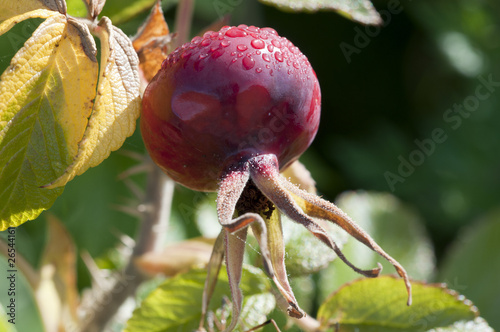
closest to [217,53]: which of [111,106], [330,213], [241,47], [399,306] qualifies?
[241,47]

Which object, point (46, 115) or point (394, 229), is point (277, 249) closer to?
point (46, 115)

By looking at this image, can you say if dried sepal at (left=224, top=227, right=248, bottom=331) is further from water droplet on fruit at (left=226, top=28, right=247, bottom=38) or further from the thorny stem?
the thorny stem

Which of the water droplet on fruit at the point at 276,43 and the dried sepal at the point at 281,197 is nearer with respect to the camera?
the dried sepal at the point at 281,197

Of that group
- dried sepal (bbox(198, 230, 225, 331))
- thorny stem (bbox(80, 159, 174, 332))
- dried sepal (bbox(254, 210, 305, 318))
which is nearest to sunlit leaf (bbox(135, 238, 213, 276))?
thorny stem (bbox(80, 159, 174, 332))

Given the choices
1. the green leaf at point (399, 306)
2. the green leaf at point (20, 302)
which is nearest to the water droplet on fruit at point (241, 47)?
the green leaf at point (399, 306)

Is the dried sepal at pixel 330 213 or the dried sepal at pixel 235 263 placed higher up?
the dried sepal at pixel 330 213

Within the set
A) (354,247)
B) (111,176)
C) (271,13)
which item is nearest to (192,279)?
(354,247)

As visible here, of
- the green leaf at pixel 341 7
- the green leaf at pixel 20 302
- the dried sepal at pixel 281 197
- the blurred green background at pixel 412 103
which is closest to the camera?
the dried sepal at pixel 281 197

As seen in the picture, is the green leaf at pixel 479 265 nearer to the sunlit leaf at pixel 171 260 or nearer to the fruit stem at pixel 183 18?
the sunlit leaf at pixel 171 260
